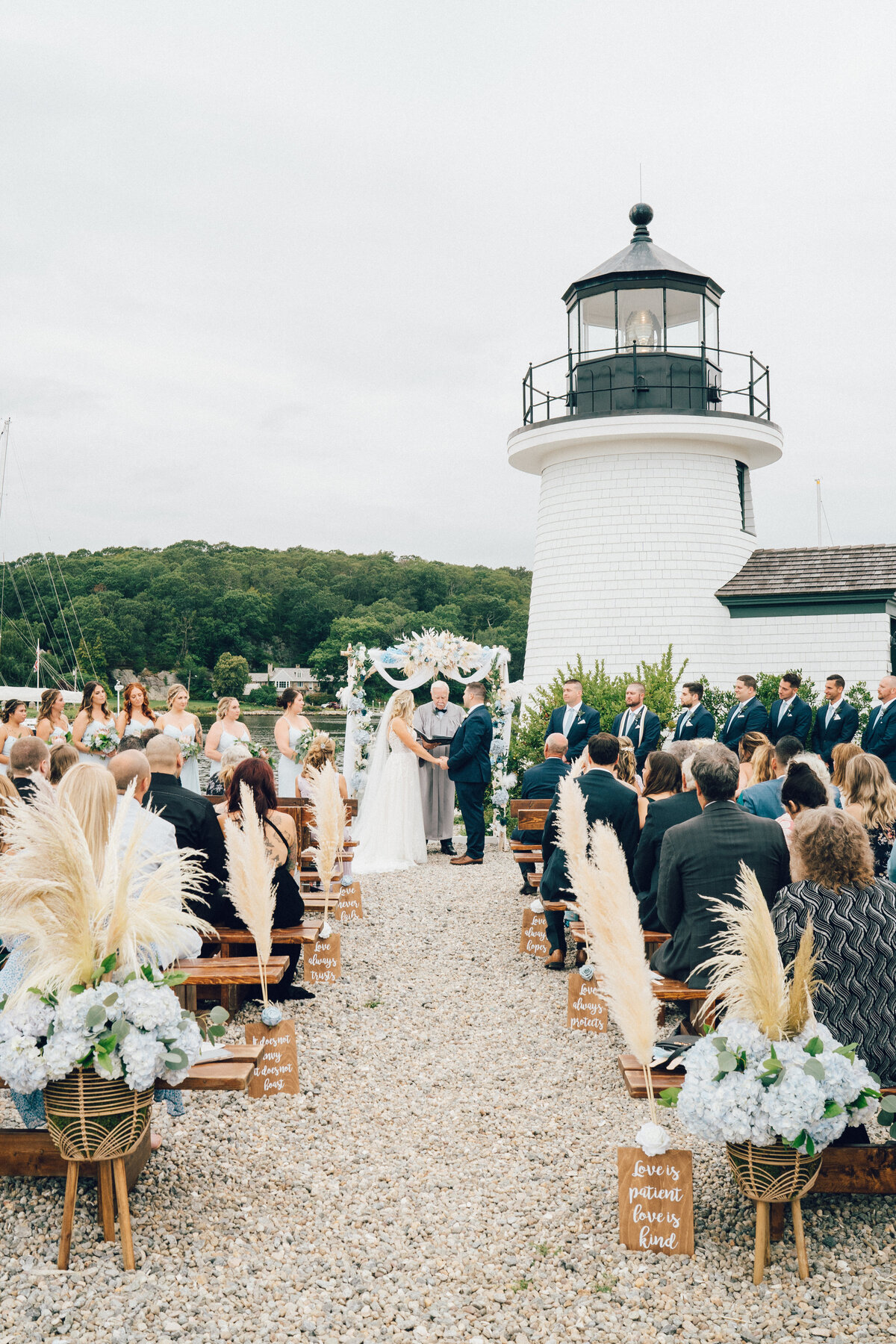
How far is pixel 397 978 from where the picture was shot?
327 inches

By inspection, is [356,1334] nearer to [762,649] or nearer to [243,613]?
[762,649]

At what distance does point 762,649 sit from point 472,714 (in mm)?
9054

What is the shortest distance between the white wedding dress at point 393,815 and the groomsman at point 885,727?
5.53m

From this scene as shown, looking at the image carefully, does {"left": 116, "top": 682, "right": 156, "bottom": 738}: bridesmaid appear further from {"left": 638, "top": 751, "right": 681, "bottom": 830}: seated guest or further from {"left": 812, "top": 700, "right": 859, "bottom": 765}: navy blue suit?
{"left": 812, "top": 700, "right": 859, "bottom": 765}: navy blue suit

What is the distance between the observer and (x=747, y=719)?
13477 mm

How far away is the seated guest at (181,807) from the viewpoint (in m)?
6.52

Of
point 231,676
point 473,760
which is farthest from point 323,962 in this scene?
point 231,676

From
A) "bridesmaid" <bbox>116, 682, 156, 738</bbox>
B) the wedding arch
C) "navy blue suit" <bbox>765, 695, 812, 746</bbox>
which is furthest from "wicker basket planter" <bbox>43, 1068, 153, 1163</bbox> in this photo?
"navy blue suit" <bbox>765, 695, 812, 746</bbox>

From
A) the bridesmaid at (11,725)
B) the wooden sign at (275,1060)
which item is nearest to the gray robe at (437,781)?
the bridesmaid at (11,725)

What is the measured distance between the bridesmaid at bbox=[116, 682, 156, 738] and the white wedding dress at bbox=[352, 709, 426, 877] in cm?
318

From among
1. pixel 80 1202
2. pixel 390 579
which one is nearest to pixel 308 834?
pixel 80 1202

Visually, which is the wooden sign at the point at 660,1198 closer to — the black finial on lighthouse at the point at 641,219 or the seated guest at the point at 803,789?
the seated guest at the point at 803,789

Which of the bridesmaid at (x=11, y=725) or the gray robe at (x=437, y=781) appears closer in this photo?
the bridesmaid at (x=11, y=725)

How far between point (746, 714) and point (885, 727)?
1.71m
